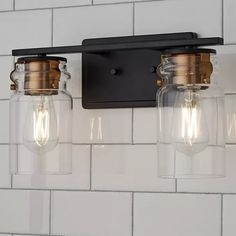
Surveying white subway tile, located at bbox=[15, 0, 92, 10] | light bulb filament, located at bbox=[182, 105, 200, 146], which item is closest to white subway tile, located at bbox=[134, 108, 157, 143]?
light bulb filament, located at bbox=[182, 105, 200, 146]

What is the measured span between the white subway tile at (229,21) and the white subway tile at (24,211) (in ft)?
1.28

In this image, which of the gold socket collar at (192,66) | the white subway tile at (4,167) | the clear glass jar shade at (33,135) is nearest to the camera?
the gold socket collar at (192,66)

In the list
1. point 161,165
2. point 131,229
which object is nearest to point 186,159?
point 161,165

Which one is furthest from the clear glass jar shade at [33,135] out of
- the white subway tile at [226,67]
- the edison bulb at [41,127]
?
the white subway tile at [226,67]

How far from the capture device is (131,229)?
104 cm

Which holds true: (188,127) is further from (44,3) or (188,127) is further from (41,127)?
(44,3)

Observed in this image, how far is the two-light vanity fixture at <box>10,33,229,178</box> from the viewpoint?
3.05ft

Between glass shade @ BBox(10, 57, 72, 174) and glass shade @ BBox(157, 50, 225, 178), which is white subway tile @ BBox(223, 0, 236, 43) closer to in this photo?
glass shade @ BBox(157, 50, 225, 178)

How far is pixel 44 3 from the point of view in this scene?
1.12 meters

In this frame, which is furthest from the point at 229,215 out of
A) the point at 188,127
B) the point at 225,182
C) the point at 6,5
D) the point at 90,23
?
the point at 6,5

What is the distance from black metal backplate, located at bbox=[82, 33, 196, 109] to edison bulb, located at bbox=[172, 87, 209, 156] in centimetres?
9

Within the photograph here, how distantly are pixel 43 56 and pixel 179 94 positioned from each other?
21 centimetres

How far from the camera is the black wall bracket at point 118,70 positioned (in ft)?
3.31

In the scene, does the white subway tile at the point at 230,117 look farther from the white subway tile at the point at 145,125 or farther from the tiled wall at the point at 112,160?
the white subway tile at the point at 145,125
